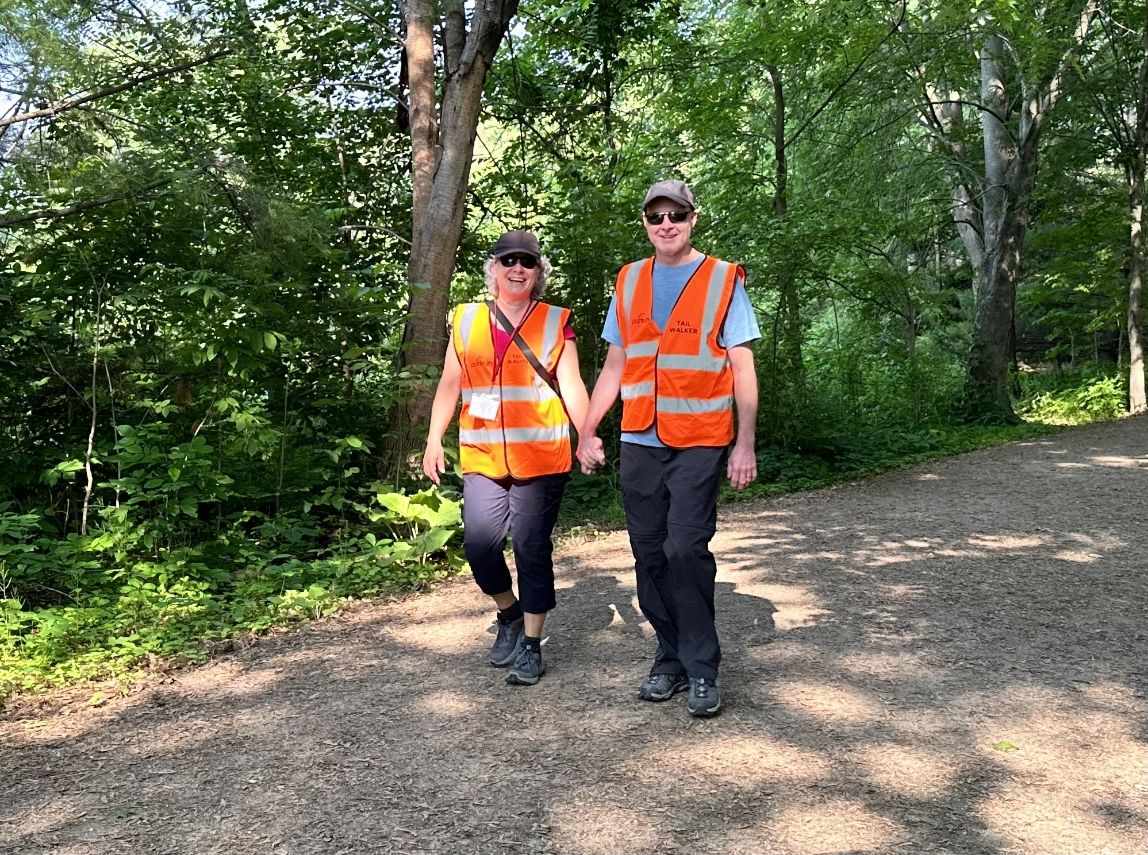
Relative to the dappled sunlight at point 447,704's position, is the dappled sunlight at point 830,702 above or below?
below

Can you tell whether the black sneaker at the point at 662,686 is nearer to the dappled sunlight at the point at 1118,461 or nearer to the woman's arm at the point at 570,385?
the woman's arm at the point at 570,385

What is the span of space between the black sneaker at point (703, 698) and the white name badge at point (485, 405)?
1.40 meters

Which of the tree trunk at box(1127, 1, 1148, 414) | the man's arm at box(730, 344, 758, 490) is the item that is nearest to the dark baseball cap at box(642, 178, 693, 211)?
the man's arm at box(730, 344, 758, 490)

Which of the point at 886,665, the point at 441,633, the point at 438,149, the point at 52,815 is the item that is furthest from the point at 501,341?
the point at 438,149

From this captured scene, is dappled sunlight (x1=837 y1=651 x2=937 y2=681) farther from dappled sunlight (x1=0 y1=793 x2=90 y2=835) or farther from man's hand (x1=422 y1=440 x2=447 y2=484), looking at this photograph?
dappled sunlight (x1=0 y1=793 x2=90 y2=835)

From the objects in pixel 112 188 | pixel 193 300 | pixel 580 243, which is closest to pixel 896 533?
pixel 580 243

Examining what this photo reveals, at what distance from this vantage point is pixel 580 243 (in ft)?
30.1

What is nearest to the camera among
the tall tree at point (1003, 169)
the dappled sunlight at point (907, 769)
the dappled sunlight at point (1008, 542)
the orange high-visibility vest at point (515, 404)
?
the dappled sunlight at point (907, 769)

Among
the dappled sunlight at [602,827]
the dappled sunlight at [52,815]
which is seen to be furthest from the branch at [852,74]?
the dappled sunlight at [52,815]

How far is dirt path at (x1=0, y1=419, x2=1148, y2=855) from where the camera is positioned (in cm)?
284

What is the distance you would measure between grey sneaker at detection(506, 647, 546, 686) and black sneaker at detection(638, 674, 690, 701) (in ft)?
1.67

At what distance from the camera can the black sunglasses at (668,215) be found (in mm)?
3740

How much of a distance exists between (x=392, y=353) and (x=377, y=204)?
8.78 ft

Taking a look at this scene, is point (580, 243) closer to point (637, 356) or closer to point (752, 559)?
point (752, 559)
